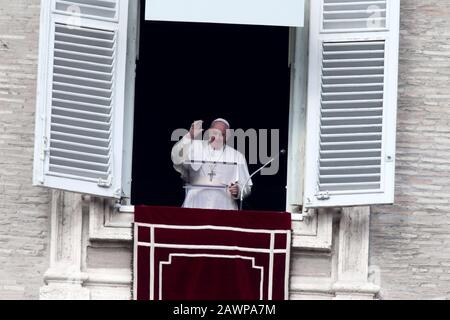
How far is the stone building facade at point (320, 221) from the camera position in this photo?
58.0ft

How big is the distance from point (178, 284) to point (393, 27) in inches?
81.4

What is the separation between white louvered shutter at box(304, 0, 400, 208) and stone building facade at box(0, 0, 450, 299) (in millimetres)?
236

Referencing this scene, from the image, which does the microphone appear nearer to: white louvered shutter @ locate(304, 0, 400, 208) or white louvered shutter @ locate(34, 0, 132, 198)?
white louvered shutter @ locate(304, 0, 400, 208)

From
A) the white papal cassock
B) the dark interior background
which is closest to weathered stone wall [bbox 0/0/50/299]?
the white papal cassock

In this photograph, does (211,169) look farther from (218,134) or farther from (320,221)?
(320,221)

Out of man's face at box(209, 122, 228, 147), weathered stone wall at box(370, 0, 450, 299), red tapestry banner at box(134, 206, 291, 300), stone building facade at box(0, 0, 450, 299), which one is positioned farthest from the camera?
man's face at box(209, 122, 228, 147)

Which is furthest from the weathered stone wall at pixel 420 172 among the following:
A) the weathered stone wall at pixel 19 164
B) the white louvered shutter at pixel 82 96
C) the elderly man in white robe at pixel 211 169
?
the weathered stone wall at pixel 19 164

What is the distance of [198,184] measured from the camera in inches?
719

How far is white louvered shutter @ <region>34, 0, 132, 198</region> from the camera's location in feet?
57.9

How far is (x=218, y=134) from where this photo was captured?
18.5 meters

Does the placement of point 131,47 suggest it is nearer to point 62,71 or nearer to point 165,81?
point 62,71

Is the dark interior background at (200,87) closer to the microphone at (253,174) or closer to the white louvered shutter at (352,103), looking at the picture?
the microphone at (253,174)

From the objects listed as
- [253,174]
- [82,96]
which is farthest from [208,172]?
[82,96]

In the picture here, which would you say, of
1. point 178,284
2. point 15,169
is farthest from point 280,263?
point 15,169
